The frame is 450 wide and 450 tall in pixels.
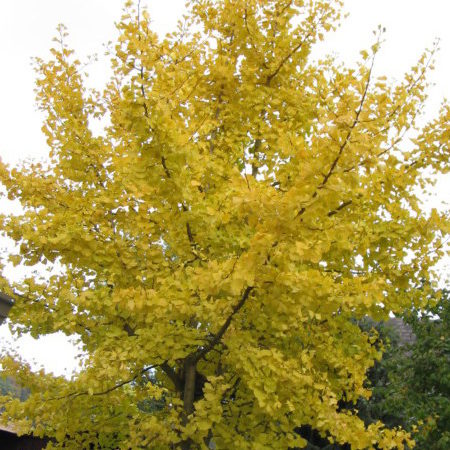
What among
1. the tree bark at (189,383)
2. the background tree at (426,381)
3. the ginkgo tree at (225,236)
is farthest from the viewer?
the background tree at (426,381)

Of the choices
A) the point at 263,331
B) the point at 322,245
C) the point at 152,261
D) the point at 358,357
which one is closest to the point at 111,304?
the point at 152,261

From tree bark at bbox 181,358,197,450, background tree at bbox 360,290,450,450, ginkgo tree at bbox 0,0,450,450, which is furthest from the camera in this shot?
background tree at bbox 360,290,450,450

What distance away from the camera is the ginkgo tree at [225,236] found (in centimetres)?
314

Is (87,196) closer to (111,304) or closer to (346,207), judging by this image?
(111,304)

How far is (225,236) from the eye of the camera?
169 inches

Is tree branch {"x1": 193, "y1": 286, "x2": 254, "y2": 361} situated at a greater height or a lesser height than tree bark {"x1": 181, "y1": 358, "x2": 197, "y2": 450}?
greater

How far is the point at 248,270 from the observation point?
2.90m

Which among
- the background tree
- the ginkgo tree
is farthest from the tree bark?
the background tree

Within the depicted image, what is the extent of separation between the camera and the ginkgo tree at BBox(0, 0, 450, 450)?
314 cm

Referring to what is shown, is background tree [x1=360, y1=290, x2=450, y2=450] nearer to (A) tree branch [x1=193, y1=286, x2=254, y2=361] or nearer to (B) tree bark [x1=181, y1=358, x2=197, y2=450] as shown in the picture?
(B) tree bark [x1=181, y1=358, x2=197, y2=450]

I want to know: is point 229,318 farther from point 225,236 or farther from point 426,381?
point 426,381

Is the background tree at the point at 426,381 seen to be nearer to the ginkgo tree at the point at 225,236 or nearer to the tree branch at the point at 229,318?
the ginkgo tree at the point at 225,236

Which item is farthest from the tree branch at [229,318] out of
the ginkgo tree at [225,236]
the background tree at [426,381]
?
the background tree at [426,381]

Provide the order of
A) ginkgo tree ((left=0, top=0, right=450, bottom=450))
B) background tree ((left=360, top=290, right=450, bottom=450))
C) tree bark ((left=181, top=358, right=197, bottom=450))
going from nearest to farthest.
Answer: ginkgo tree ((left=0, top=0, right=450, bottom=450)), tree bark ((left=181, top=358, right=197, bottom=450)), background tree ((left=360, top=290, right=450, bottom=450))
